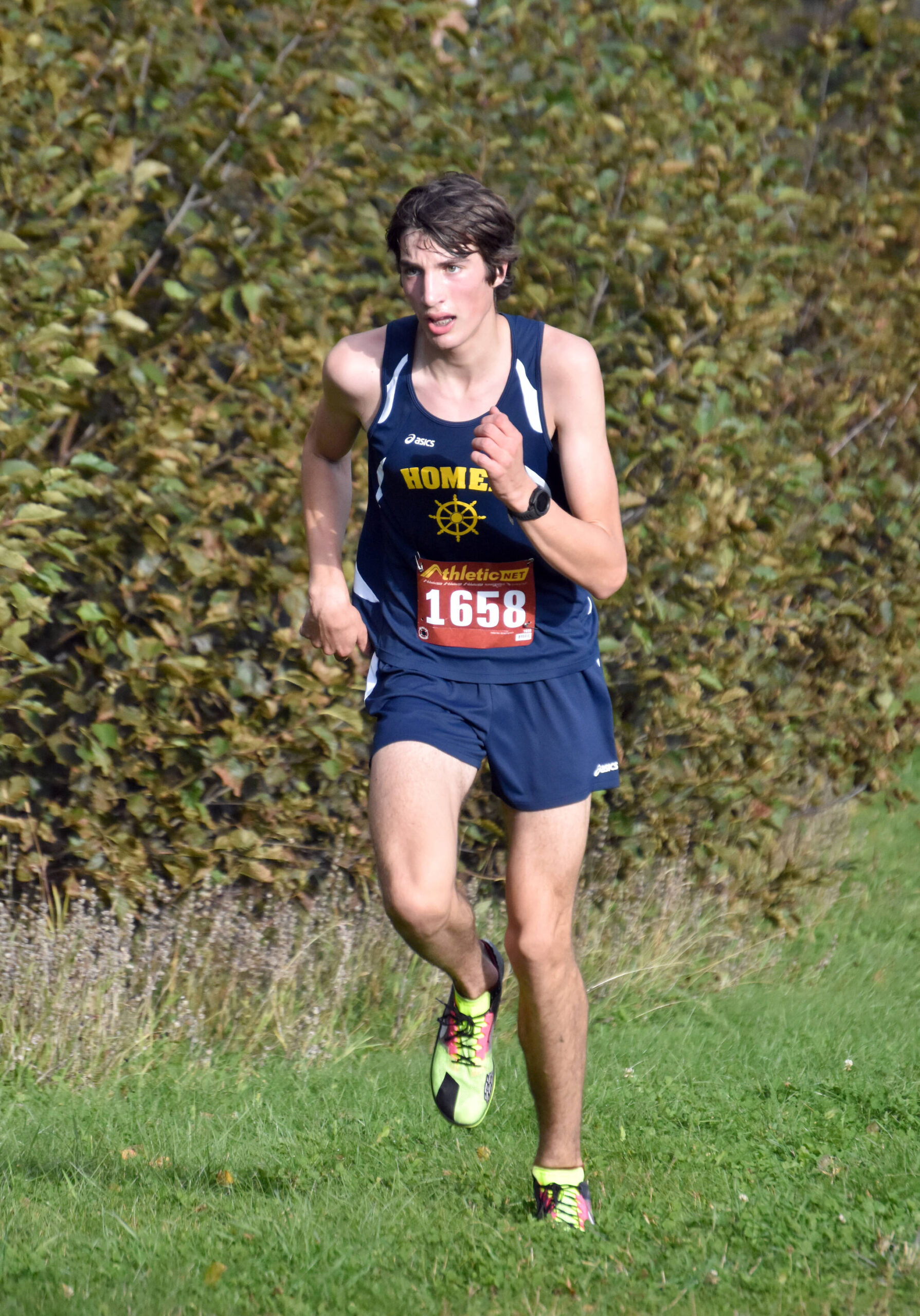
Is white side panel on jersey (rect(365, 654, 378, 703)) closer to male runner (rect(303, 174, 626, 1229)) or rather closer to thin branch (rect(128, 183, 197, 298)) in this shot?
male runner (rect(303, 174, 626, 1229))

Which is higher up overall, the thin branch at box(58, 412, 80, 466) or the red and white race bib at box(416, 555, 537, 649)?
the thin branch at box(58, 412, 80, 466)

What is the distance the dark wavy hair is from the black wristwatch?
657 mm

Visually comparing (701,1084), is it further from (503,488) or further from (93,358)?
(93,358)

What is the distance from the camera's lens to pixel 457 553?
12.0ft

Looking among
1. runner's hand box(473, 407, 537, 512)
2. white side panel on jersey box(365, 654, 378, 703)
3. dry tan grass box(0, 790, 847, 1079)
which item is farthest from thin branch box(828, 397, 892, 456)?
runner's hand box(473, 407, 537, 512)

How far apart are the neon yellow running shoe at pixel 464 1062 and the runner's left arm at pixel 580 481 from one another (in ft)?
3.73

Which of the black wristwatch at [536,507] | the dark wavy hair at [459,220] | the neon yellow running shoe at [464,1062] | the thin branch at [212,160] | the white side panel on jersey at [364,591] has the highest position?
the thin branch at [212,160]

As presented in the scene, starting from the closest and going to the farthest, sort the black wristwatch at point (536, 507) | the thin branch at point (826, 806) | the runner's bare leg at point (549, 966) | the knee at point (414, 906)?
the black wristwatch at point (536, 507)
the knee at point (414, 906)
the runner's bare leg at point (549, 966)
the thin branch at point (826, 806)

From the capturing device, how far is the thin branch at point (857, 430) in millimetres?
6457

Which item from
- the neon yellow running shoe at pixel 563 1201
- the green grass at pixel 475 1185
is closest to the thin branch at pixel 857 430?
the green grass at pixel 475 1185

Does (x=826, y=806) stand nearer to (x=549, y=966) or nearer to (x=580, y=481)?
(x=549, y=966)

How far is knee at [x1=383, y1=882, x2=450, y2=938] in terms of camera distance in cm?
347

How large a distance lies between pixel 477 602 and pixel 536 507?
1.66ft

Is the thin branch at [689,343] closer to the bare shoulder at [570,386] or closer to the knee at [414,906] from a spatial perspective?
the bare shoulder at [570,386]
